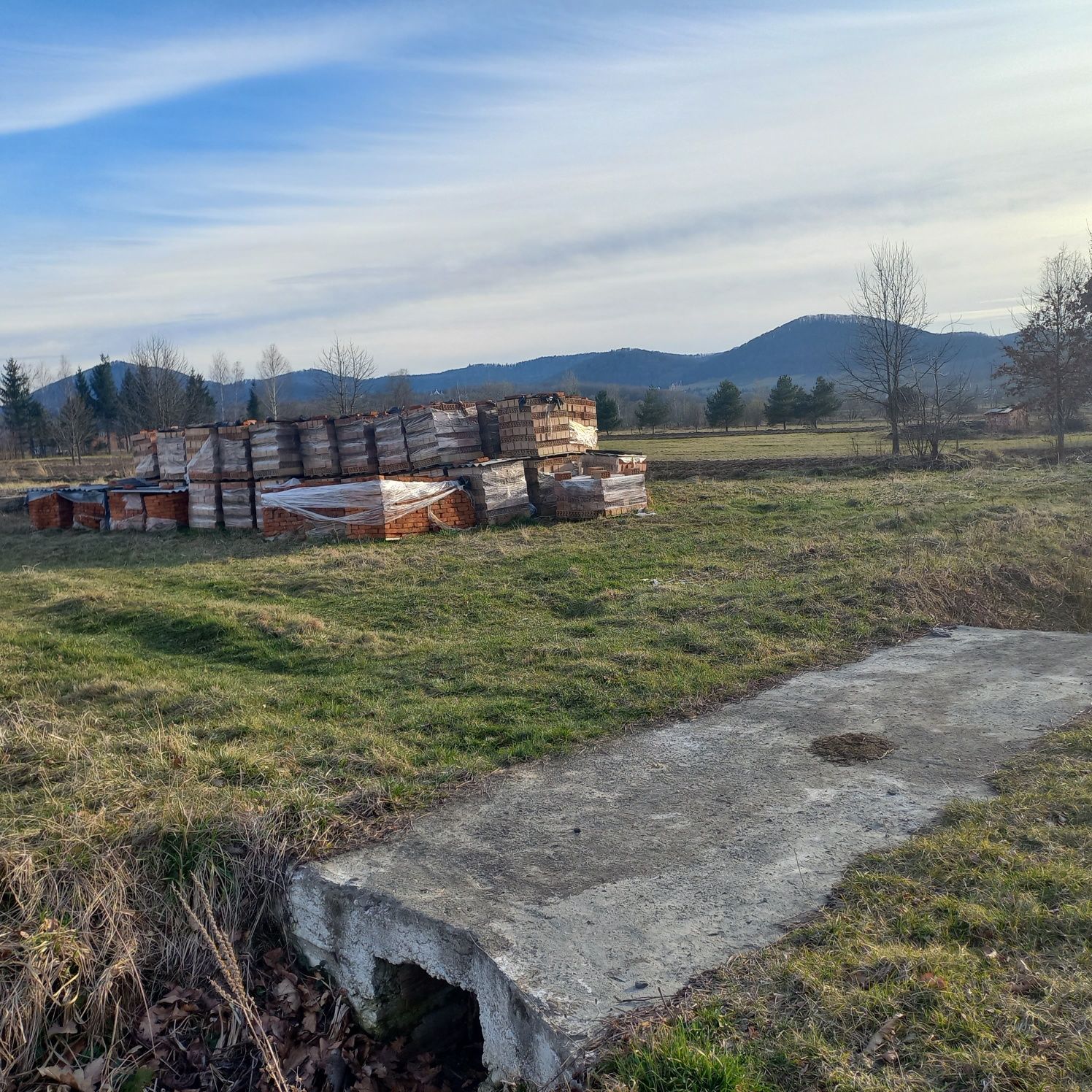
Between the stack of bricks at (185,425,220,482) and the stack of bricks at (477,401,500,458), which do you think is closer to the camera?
the stack of bricks at (477,401,500,458)

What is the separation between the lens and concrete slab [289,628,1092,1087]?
11.3 ft

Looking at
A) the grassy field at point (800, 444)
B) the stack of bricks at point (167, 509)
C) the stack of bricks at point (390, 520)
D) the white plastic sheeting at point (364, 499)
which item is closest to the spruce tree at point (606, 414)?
the grassy field at point (800, 444)

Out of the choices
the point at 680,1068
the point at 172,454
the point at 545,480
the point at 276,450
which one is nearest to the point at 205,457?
the point at 276,450

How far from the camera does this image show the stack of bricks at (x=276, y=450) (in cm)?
1797

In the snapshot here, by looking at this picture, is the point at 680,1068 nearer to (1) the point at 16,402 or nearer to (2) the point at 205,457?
(2) the point at 205,457

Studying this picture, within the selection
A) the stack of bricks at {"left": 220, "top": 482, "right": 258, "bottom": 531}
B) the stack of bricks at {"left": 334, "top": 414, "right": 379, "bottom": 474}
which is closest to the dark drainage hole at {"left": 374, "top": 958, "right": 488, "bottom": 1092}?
the stack of bricks at {"left": 334, "top": 414, "right": 379, "bottom": 474}

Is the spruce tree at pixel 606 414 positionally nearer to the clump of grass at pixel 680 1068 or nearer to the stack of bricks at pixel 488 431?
the stack of bricks at pixel 488 431

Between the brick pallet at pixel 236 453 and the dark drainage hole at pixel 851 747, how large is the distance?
15.1 meters

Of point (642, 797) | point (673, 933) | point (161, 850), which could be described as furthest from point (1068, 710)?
point (161, 850)

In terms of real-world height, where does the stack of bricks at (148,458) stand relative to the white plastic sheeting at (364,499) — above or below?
above

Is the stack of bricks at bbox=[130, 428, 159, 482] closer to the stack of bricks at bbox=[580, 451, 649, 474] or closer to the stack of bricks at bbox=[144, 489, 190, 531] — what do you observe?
the stack of bricks at bbox=[144, 489, 190, 531]

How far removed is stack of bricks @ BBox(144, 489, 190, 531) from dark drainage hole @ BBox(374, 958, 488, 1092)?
17.3m

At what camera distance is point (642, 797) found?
5000 mm

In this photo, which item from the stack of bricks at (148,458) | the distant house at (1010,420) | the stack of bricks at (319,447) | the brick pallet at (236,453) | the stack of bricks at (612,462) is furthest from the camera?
the distant house at (1010,420)
